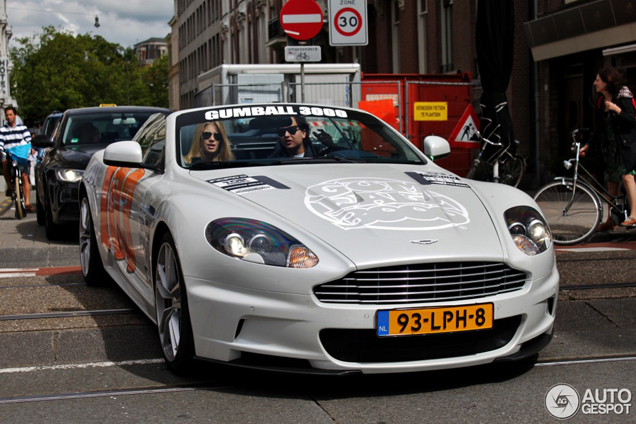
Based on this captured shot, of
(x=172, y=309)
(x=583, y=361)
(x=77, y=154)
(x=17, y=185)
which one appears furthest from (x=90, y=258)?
(x=17, y=185)

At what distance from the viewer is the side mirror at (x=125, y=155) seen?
559 centimetres

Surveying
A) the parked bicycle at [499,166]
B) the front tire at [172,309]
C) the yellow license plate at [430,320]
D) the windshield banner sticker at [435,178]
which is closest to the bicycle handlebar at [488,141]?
the parked bicycle at [499,166]

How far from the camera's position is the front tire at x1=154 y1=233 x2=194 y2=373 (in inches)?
175

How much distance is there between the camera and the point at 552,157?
21.1 m

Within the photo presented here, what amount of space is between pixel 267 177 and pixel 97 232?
2466 millimetres

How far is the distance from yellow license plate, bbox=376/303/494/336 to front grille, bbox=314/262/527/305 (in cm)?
5

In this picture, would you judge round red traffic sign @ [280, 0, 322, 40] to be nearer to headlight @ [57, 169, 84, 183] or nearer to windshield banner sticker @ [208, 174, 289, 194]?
headlight @ [57, 169, 84, 183]

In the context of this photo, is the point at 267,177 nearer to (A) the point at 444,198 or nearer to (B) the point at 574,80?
(A) the point at 444,198

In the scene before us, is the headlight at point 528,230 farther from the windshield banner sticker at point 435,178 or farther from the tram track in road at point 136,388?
the tram track in road at point 136,388

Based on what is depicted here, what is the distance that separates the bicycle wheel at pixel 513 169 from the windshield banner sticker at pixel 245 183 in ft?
39.1

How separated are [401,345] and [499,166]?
12.6 m

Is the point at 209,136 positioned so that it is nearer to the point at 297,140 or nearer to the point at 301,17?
the point at 297,140

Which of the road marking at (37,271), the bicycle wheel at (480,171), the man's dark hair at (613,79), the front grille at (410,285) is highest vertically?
the man's dark hair at (613,79)

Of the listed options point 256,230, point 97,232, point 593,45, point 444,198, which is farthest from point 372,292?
point 593,45
